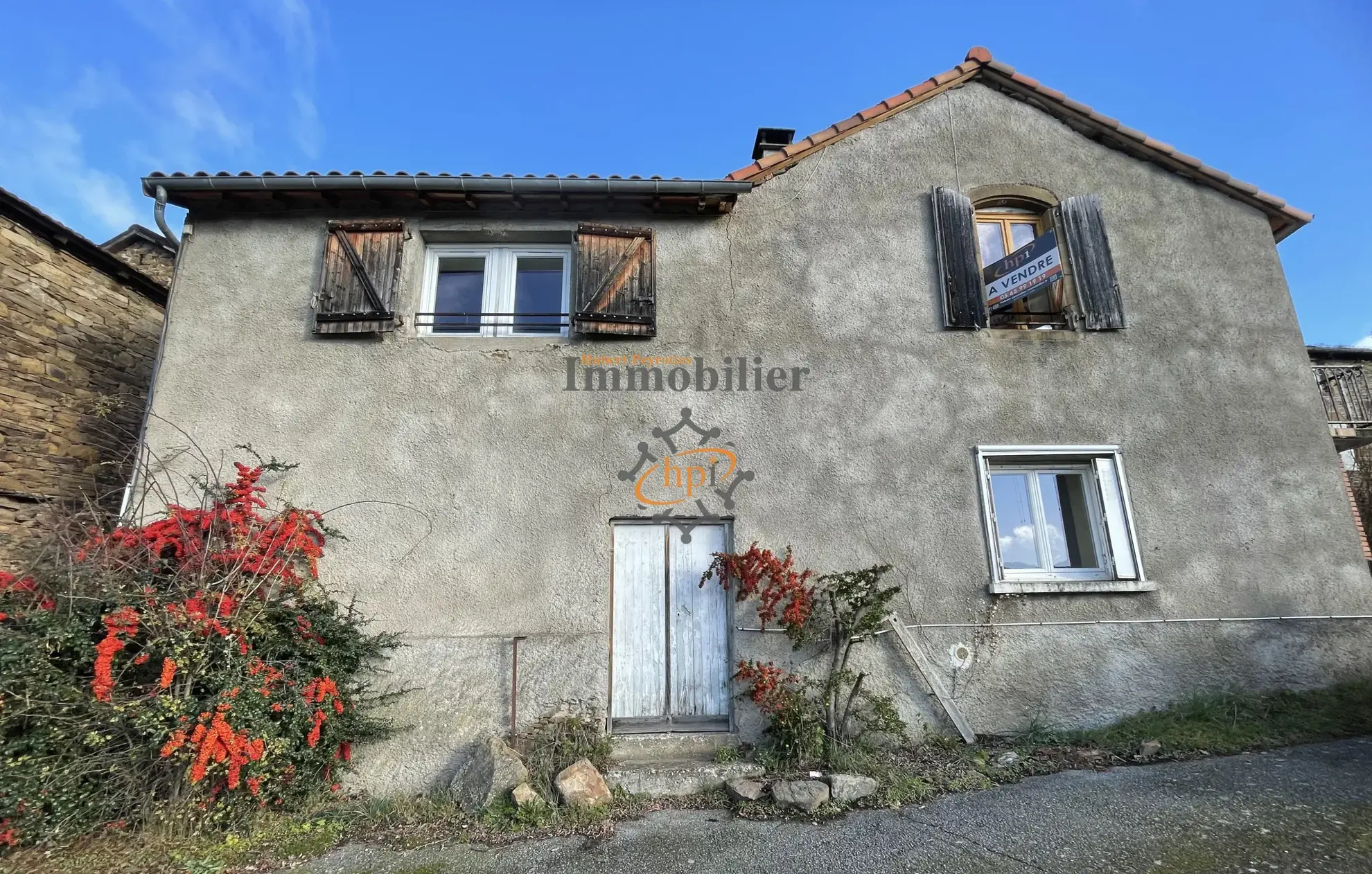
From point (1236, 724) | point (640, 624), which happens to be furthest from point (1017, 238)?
point (640, 624)

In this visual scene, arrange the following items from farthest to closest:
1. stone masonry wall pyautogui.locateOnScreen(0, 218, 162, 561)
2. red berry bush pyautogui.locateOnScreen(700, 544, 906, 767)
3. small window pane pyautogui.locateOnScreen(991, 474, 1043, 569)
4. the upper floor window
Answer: stone masonry wall pyautogui.locateOnScreen(0, 218, 162, 561)
the upper floor window
small window pane pyautogui.locateOnScreen(991, 474, 1043, 569)
red berry bush pyautogui.locateOnScreen(700, 544, 906, 767)

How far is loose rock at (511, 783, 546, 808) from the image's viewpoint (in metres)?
4.16

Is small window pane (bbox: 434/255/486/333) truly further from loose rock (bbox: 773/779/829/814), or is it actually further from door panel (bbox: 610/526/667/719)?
loose rock (bbox: 773/779/829/814)

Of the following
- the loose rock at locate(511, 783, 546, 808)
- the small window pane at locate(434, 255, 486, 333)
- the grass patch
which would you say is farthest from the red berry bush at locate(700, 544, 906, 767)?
the small window pane at locate(434, 255, 486, 333)

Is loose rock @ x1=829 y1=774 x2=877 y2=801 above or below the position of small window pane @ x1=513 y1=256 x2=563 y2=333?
below

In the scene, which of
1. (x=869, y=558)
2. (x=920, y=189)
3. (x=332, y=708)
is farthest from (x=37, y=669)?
(x=920, y=189)

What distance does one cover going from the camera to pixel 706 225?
628 cm

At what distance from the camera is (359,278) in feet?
19.2

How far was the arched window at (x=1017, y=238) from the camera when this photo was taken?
6414mm

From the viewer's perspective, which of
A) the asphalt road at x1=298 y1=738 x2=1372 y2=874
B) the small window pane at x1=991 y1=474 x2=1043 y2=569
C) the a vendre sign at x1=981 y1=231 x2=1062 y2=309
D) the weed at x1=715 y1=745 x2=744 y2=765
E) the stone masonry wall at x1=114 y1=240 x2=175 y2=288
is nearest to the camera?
the asphalt road at x1=298 y1=738 x2=1372 y2=874

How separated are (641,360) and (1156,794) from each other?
4.90 meters

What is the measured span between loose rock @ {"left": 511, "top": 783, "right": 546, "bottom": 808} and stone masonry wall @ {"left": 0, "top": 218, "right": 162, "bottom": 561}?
484cm

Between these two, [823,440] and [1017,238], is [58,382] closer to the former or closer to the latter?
[823,440]

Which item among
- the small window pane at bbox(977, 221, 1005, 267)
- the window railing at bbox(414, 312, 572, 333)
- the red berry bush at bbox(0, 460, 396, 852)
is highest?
the small window pane at bbox(977, 221, 1005, 267)
